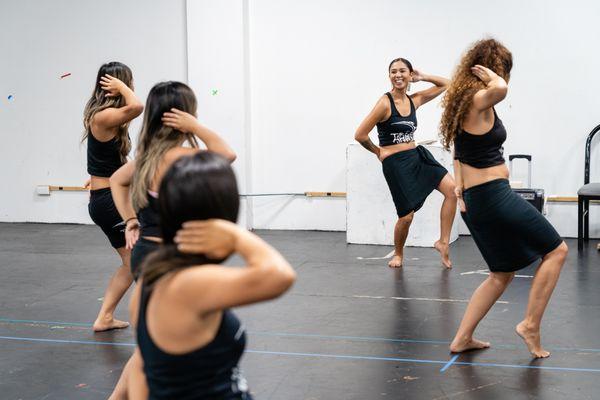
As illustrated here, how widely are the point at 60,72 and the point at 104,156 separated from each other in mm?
5181

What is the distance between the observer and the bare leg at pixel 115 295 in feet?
15.0

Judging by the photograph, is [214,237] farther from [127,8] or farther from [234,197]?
[127,8]

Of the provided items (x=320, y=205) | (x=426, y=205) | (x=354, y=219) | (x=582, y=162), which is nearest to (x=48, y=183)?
(x=320, y=205)

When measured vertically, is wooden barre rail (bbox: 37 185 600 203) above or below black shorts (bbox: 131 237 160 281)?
below

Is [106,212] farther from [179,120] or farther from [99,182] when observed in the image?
[179,120]

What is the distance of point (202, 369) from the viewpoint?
1693 mm

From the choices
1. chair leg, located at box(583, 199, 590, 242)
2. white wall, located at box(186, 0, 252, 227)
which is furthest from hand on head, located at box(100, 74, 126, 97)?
chair leg, located at box(583, 199, 590, 242)

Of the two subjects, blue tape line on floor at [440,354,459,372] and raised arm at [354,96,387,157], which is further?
raised arm at [354,96,387,157]

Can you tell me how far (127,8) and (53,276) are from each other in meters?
3.73

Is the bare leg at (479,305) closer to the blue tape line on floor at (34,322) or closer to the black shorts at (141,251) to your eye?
the black shorts at (141,251)

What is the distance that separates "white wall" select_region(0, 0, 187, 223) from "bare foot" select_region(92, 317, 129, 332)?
4.51 metres

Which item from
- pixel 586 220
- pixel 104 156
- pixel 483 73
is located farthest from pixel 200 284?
pixel 586 220

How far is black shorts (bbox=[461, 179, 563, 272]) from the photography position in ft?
12.4

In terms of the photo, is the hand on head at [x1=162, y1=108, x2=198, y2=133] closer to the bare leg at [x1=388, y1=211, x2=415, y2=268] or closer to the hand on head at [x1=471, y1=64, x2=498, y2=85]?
the hand on head at [x1=471, y1=64, x2=498, y2=85]
